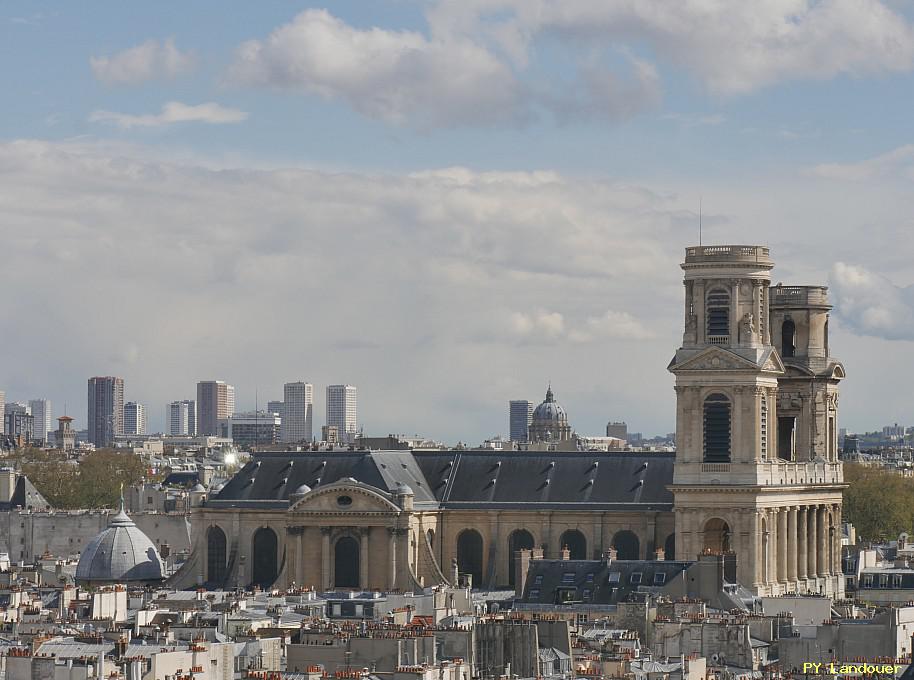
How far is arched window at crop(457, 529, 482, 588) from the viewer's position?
162375 mm

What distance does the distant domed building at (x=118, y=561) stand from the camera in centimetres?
15238

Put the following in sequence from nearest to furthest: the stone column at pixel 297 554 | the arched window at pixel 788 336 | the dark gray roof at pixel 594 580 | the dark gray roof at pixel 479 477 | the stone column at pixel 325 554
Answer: the dark gray roof at pixel 594 580 → the stone column at pixel 325 554 → the stone column at pixel 297 554 → the dark gray roof at pixel 479 477 → the arched window at pixel 788 336

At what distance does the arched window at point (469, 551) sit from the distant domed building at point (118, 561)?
1699 cm

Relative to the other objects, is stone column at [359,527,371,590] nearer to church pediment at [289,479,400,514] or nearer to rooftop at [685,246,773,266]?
church pediment at [289,479,400,514]

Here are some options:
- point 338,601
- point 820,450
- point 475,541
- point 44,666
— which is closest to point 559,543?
point 475,541

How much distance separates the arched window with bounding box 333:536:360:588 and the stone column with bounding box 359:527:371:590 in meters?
0.41

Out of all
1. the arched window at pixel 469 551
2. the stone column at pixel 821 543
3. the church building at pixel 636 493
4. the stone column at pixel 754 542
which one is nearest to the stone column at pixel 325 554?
the church building at pixel 636 493

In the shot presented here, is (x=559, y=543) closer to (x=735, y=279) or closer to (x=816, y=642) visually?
(x=735, y=279)

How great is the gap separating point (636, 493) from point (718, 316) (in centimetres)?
1260

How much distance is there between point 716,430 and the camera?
503ft

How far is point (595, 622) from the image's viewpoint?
115188 mm

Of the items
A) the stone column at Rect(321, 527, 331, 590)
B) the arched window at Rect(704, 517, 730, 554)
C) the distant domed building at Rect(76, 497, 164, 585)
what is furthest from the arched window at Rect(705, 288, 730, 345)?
the distant domed building at Rect(76, 497, 164, 585)

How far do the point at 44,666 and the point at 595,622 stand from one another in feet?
128

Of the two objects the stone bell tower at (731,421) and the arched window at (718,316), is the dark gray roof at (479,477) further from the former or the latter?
the arched window at (718,316)
